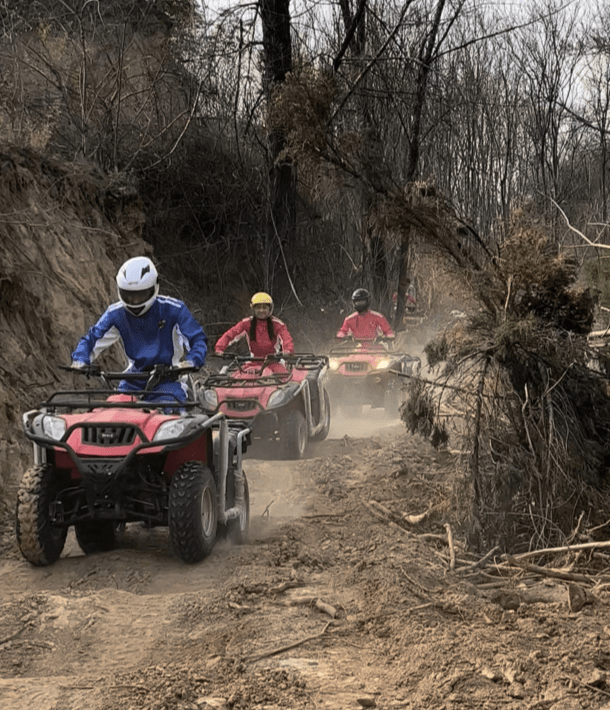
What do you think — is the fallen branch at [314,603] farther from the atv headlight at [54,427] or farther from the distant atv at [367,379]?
the distant atv at [367,379]

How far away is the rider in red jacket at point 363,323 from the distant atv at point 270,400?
4.07 meters

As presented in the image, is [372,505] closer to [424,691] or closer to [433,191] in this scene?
[433,191]

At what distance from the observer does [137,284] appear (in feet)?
21.4

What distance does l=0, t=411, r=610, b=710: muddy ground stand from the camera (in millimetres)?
3506

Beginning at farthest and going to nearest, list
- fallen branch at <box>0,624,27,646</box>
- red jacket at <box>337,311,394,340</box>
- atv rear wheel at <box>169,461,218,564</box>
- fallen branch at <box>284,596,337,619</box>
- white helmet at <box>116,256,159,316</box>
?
red jacket at <box>337,311,394,340</box>, white helmet at <box>116,256,159,316</box>, atv rear wheel at <box>169,461,218,564</box>, fallen branch at <box>284,596,337,619</box>, fallen branch at <box>0,624,27,646</box>

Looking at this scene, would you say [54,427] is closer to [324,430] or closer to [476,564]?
[476,564]

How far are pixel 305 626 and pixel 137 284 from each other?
3.19 metres

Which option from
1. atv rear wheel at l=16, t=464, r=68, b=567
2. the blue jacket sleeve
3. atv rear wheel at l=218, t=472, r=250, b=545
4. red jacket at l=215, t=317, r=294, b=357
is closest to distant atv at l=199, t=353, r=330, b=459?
red jacket at l=215, t=317, r=294, b=357

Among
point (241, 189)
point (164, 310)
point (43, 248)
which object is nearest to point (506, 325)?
point (164, 310)

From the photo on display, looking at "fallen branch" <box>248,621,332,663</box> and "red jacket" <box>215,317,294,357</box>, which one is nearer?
"fallen branch" <box>248,621,332,663</box>

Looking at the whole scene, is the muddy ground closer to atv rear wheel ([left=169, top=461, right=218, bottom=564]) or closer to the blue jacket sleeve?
atv rear wheel ([left=169, top=461, right=218, bottom=564])

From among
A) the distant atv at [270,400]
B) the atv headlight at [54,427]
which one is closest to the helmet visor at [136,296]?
the atv headlight at [54,427]

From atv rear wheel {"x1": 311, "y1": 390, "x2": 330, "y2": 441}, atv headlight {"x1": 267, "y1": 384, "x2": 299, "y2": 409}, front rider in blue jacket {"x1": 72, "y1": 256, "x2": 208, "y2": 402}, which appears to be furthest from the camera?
atv rear wheel {"x1": 311, "y1": 390, "x2": 330, "y2": 441}

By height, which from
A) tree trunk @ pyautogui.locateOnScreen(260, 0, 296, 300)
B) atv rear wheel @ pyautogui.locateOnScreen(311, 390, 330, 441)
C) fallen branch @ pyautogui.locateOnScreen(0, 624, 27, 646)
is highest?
tree trunk @ pyautogui.locateOnScreen(260, 0, 296, 300)
